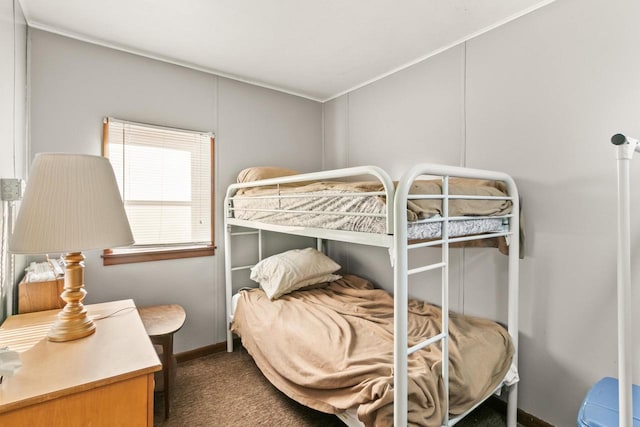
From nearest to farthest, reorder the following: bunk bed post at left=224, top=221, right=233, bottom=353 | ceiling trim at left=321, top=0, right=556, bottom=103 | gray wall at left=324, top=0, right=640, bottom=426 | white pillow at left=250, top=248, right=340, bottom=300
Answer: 1. gray wall at left=324, top=0, right=640, bottom=426
2. ceiling trim at left=321, top=0, right=556, bottom=103
3. white pillow at left=250, top=248, right=340, bottom=300
4. bunk bed post at left=224, top=221, right=233, bottom=353

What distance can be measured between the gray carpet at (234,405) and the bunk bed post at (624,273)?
118cm

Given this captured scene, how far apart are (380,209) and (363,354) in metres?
0.78

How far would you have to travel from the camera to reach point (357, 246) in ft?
10.0

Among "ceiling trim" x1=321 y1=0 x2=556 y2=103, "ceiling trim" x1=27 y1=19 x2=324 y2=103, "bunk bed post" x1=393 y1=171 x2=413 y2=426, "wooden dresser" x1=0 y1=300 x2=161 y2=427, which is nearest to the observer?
"wooden dresser" x1=0 y1=300 x2=161 y2=427

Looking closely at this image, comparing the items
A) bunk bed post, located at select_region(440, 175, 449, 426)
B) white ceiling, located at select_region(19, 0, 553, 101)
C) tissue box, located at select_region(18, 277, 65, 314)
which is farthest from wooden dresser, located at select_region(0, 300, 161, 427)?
white ceiling, located at select_region(19, 0, 553, 101)

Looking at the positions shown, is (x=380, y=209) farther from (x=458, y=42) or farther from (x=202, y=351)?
(x=202, y=351)

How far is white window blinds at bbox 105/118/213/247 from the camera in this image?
94.0 inches

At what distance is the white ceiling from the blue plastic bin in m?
2.03

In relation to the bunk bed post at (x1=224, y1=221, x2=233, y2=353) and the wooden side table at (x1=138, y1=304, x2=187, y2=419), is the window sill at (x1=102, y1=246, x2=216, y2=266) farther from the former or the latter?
the wooden side table at (x1=138, y1=304, x2=187, y2=419)

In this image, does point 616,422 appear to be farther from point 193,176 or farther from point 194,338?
point 193,176

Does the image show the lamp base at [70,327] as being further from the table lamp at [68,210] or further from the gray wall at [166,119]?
the gray wall at [166,119]

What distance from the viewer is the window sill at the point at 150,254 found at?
2344 millimetres

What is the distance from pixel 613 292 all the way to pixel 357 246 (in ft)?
6.06

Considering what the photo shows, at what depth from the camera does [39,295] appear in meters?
1.64
